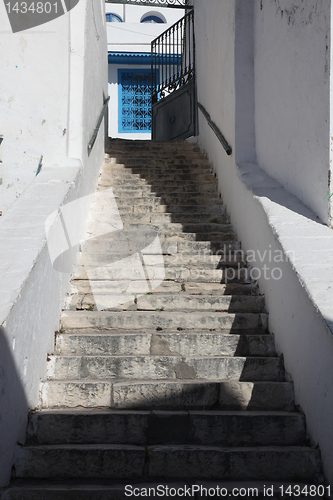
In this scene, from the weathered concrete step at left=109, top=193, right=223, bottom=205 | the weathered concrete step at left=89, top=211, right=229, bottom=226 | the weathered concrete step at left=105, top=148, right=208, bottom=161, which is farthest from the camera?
the weathered concrete step at left=105, top=148, right=208, bottom=161

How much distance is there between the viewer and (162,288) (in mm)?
3877

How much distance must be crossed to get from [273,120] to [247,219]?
899mm

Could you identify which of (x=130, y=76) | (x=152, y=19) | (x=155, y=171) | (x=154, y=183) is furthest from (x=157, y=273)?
(x=152, y=19)

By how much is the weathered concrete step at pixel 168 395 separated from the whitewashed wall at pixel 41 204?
178mm

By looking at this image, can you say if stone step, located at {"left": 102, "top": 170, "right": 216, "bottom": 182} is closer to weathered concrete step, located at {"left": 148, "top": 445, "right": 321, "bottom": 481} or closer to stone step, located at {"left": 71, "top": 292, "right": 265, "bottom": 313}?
stone step, located at {"left": 71, "top": 292, "right": 265, "bottom": 313}

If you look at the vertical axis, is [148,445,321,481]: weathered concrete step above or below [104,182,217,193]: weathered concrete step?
below

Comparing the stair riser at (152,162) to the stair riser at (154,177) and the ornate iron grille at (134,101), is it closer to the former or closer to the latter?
the stair riser at (154,177)

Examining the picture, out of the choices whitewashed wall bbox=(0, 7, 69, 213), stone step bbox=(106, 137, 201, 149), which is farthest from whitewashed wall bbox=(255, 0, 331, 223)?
stone step bbox=(106, 137, 201, 149)

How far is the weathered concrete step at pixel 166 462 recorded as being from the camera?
2.38 metres

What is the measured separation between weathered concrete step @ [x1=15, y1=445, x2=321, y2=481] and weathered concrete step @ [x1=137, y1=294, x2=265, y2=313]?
1318 mm

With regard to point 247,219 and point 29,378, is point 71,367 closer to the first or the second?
point 29,378

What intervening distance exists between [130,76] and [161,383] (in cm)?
1004

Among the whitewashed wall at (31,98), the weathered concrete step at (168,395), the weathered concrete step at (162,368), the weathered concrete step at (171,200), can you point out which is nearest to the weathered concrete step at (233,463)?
the weathered concrete step at (168,395)

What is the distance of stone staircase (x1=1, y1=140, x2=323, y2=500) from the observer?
7.84 ft
